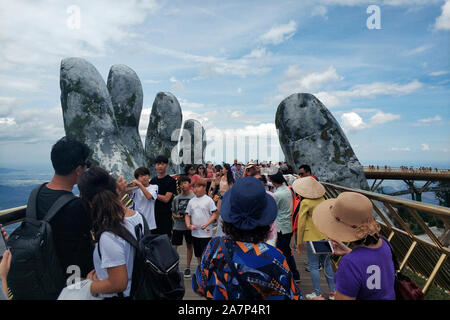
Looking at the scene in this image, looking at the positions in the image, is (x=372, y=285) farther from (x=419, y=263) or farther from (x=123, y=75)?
(x=123, y=75)

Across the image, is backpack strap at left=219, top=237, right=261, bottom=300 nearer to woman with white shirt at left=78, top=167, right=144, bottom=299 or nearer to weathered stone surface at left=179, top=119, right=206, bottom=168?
woman with white shirt at left=78, top=167, right=144, bottom=299

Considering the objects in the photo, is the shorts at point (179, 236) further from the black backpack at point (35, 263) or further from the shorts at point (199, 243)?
the black backpack at point (35, 263)

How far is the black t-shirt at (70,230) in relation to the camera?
1785 millimetres

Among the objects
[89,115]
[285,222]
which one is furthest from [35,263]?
[89,115]

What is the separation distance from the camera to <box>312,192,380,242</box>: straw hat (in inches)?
64.1

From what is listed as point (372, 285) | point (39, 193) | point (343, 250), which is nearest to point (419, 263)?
point (343, 250)

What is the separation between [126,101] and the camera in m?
23.2

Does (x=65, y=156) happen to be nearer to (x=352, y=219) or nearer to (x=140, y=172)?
(x=352, y=219)

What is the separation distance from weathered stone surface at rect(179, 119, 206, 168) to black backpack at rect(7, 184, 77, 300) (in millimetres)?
23066

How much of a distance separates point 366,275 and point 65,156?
207cm

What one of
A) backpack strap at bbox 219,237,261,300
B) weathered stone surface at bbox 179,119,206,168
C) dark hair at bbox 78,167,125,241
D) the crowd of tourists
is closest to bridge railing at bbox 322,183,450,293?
the crowd of tourists

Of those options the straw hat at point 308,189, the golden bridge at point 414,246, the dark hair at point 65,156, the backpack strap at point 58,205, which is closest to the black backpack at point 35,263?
the backpack strap at point 58,205

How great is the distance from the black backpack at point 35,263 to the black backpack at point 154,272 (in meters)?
0.47

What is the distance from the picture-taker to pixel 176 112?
2434 centimetres
